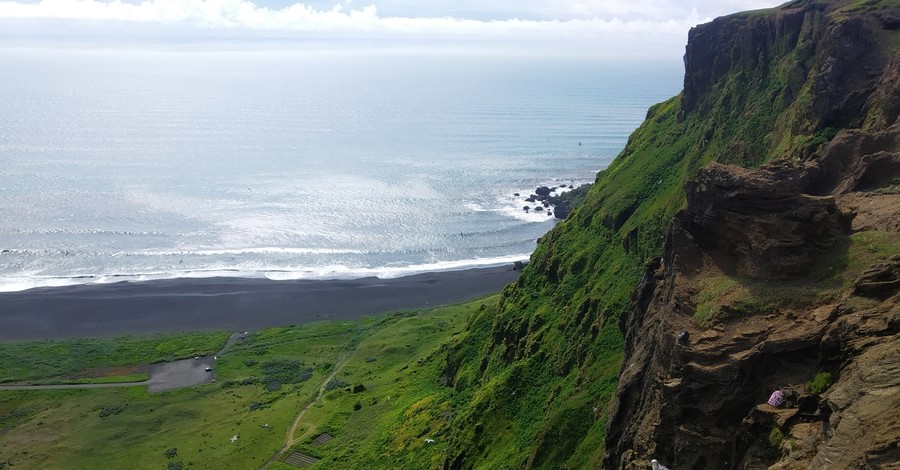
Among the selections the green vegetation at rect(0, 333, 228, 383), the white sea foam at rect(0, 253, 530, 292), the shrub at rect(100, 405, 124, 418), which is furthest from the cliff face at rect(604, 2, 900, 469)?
the white sea foam at rect(0, 253, 530, 292)

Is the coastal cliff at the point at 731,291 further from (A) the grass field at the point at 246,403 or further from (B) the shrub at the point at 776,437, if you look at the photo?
(A) the grass field at the point at 246,403

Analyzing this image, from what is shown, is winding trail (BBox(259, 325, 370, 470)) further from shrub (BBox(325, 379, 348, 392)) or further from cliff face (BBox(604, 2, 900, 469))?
cliff face (BBox(604, 2, 900, 469))

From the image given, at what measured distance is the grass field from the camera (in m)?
67.9

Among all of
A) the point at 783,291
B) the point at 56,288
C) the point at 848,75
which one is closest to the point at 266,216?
the point at 56,288

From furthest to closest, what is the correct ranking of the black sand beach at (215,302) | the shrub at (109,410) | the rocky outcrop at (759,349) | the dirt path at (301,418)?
the black sand beach at (215,302) → the shrub at (109,410) → the dirt path at (301,418) → the rocky outcrop at (759,349)

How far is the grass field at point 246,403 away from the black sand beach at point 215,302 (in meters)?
7.26

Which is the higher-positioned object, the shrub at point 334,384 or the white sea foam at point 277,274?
the white sea foam at point 277,274

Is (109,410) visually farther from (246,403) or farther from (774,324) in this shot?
(774,324)

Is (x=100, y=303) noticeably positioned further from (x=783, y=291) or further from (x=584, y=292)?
(x=783, y=291)

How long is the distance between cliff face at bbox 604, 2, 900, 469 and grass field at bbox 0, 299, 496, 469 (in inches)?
1253

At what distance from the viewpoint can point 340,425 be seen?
2810 inches

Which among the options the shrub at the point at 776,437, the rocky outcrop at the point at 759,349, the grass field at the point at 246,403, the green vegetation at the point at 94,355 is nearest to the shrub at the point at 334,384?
the grass field at the point at 246,403

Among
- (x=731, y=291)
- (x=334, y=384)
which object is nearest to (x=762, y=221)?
(x=731, y=291)

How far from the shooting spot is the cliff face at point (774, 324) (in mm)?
23297
